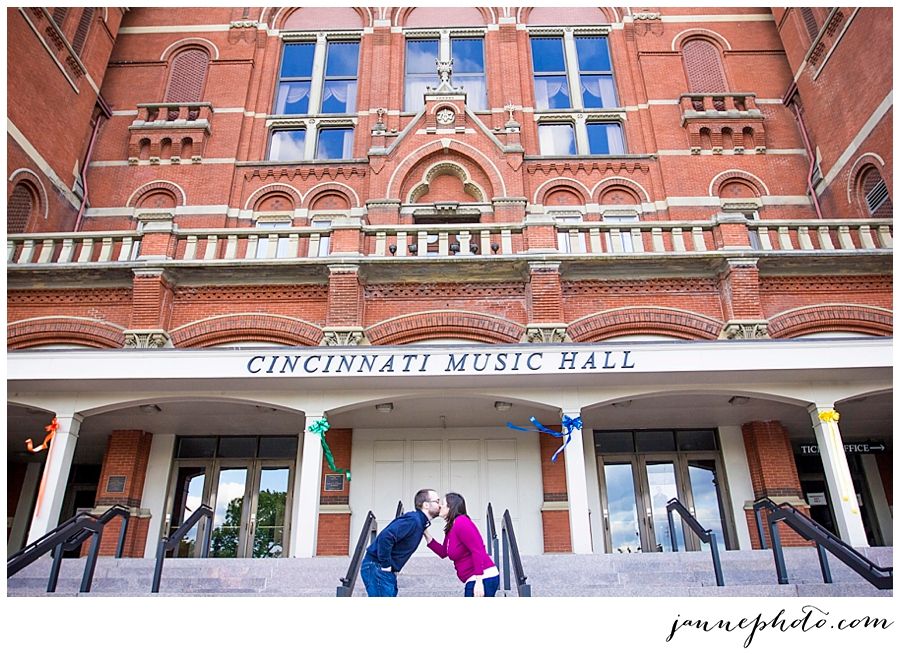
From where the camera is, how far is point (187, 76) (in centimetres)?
2095

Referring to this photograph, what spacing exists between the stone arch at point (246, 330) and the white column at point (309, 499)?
106 inches

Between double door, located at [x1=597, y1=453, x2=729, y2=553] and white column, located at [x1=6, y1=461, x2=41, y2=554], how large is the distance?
44.7 ft

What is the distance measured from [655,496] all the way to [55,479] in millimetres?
11631

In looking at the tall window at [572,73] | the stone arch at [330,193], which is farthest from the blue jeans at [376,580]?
the tall window at [572,73]

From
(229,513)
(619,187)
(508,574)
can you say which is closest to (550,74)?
(619,187)

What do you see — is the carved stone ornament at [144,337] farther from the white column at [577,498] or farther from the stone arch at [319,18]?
the stone arch at [319,18]

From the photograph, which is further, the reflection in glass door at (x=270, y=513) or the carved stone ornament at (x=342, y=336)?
the reflection in glass door at (x=270, y=513)

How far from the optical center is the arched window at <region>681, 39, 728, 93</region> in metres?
20.4

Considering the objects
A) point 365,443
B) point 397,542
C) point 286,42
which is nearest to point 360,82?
point 286,42

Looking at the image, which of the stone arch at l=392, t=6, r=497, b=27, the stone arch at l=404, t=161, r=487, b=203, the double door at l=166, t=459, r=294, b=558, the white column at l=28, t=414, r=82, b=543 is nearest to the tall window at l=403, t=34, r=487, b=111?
the stone arch at l=392, t=6, r=497, b=27

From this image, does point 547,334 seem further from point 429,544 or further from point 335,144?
point 335,144

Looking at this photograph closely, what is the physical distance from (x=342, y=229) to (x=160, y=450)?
622 centimetres

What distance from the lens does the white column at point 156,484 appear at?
13.9 metres

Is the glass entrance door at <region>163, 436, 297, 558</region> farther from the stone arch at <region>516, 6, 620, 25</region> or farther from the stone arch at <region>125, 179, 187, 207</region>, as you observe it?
the stone arch at <region>516, 6, 620, 25</region>
